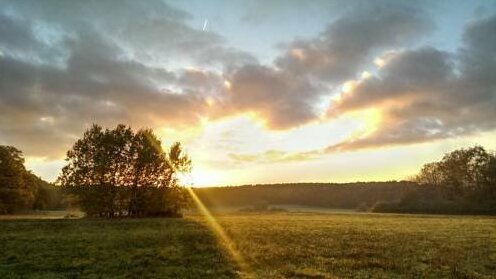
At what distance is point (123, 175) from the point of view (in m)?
75.3

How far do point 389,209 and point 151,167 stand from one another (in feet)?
281

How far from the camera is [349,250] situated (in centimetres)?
3209

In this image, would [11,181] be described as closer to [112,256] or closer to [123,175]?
[123,175]

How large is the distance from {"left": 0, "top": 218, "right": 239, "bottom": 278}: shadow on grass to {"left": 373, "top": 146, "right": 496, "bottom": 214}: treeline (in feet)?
331

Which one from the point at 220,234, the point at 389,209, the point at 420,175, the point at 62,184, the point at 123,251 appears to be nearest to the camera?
the point at 123,251

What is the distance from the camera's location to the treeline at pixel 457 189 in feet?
403

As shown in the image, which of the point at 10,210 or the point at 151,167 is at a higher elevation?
the point at 151,167

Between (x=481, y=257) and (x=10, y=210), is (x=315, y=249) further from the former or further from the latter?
(x=10, y=210)

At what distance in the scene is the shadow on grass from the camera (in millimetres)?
24031

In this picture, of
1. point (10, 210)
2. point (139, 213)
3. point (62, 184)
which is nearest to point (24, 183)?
point (10, 210)

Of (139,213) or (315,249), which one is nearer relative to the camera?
(315,249)

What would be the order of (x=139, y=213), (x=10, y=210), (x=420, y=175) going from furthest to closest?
(x=420, y=175), (x=10, y=210), (x=139, y=213)

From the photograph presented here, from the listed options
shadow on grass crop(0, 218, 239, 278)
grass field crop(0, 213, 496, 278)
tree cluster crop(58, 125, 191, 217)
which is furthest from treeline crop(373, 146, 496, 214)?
shadow on grass crop(0, 218, 239, 278)

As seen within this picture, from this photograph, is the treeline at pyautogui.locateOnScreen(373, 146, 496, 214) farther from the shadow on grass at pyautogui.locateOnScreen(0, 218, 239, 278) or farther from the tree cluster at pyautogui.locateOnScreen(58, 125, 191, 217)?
the shadow on grass at pyautogui.locateOnScreen(0, 218, 239, 278)
